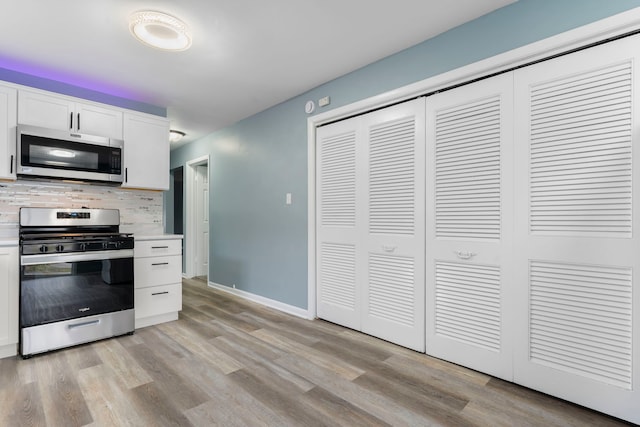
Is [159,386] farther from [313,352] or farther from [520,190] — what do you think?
[520,190]

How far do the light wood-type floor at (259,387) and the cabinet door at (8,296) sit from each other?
19cm

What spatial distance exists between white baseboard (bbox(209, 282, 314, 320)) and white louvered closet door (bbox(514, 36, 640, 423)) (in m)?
2.04

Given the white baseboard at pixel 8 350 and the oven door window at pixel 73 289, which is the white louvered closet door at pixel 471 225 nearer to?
the oven door window at pixel 73 289

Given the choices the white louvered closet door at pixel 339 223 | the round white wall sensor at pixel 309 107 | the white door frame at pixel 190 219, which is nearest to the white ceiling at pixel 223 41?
the round white wall sensor at pixel 309 107

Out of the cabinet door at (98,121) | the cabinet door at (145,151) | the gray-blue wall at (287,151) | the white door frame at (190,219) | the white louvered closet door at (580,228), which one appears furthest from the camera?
the white door frame at (190,219)

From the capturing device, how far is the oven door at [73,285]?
2420 millimetres

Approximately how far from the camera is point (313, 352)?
251 centimetres

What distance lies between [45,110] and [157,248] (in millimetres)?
1557

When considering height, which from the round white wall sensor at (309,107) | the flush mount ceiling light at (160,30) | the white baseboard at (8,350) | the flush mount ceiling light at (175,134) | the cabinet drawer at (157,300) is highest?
the flush mount ceiling light at (160,30)

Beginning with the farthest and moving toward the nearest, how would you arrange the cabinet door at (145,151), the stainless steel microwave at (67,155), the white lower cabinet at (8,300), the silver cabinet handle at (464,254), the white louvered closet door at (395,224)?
the cabinet door at (145,151)
the stainless steel microwave at (67,155)
the white louvered closet door at (395,224)
the white lower cabinet at (8,300)
the silver cabinet handle at (464,254)

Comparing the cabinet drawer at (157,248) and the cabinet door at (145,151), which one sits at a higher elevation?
the cabinet door at (145,151)

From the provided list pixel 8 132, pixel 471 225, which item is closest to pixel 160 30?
pixel 8 132

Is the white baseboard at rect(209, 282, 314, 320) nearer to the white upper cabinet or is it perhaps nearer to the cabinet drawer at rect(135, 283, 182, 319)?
the cabinet drawer at rect(135, 283, 182, 319)

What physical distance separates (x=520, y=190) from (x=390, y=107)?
48.7 inches
